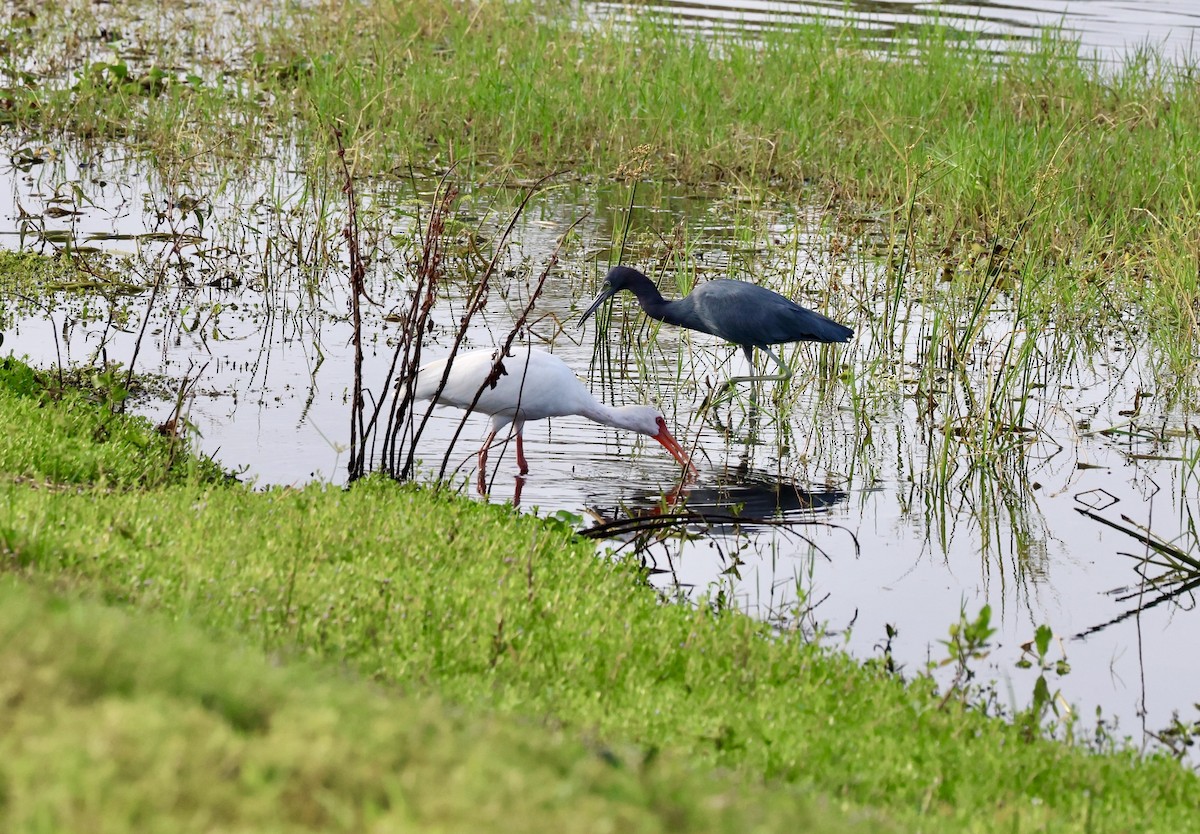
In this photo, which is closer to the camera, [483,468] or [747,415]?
[483,468]

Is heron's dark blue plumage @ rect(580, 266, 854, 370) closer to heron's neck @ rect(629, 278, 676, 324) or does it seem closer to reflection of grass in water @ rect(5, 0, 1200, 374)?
heron's neck @ rect(629, 278, 676, 324)

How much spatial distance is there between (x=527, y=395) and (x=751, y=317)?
1580 millimetres

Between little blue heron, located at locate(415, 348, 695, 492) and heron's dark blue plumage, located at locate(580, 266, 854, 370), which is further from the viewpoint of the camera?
heron's dark blue plumage, located at locate(580, 266, 854, 370)

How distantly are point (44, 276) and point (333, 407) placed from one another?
282 centimetres

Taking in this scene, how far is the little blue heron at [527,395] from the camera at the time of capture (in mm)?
7754

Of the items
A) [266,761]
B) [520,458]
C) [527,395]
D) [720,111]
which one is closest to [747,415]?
[527,395]

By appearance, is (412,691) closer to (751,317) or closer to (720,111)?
(751,317)

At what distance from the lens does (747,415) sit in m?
8.73

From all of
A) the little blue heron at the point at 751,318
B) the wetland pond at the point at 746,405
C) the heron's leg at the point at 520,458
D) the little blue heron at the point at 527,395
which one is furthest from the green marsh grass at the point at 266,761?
the little blue heron at the point at 751,318

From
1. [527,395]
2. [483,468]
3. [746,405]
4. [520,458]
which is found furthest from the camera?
Result: [746,405]

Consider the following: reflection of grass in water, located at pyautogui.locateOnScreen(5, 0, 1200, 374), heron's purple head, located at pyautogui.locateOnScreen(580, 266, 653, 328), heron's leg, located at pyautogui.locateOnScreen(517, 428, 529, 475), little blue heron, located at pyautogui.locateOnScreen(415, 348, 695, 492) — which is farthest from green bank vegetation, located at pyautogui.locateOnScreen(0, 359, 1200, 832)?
reflection of grass in water, located at pyautogui.locateOnScreen(5, 0, 1200, 374)

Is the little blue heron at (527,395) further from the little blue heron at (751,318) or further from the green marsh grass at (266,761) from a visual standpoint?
the green marsh grass at (266,761)

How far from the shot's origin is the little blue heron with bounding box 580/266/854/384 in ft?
28.3

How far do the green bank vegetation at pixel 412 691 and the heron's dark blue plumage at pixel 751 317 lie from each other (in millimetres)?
2915
